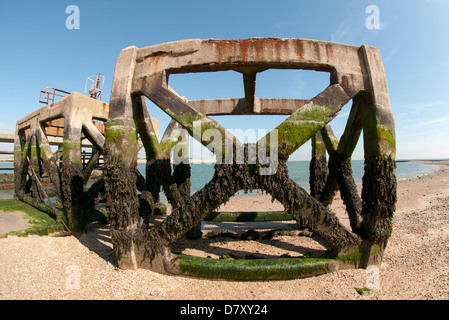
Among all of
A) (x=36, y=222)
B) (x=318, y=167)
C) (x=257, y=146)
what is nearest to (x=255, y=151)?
(x=257, y=146)

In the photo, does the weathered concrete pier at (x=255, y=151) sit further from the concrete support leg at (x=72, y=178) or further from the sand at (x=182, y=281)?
the concrete support leg at (x=72, y=178)

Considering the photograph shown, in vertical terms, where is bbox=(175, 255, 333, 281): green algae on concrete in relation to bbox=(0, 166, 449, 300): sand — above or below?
above

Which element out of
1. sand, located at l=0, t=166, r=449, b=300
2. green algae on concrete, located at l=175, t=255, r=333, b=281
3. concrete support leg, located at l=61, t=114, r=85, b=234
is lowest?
sand, located at l=0, t=166, r=449, b=300

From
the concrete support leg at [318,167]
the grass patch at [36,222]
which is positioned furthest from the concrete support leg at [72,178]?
the concrete support leg at [318,167]

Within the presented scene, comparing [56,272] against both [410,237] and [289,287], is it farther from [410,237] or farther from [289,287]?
[410,237]

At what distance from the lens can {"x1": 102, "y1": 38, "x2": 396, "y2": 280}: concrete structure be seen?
385 centimetres

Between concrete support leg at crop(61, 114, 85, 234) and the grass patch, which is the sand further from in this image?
concrete support leg at crop(61, 114, 85, 234)

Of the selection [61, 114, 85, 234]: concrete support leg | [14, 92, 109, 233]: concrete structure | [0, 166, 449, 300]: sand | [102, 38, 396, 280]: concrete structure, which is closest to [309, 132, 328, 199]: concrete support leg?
[0, 166, 449, 300]: sand

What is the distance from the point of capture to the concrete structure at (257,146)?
3852 millimetres

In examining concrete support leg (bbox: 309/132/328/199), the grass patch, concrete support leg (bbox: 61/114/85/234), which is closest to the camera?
the grass patch

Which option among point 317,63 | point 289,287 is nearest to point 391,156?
point 317,63

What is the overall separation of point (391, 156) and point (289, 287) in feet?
9.05

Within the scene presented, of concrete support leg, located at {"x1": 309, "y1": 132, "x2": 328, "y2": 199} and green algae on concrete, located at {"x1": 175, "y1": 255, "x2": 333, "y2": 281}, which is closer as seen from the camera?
green algae on concrete, located at {"x1": 175, "y1": 255, "x2": 333, "y2": 281}

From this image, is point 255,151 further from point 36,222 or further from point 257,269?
point 36,222
